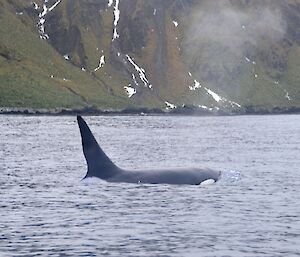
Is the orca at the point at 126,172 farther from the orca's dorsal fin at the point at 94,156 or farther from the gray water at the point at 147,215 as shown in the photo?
A: the gray water at the point at 147,215

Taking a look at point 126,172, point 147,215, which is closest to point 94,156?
point 126,172

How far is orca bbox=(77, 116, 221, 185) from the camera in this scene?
5275 cm

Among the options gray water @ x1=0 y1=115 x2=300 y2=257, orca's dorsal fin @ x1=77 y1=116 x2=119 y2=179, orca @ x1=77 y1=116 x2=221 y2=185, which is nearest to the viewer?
gray water @ x1=0 y1=115 x2=300 y2=257

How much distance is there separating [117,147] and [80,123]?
54048 millimetres

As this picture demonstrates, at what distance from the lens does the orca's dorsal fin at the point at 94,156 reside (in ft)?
172

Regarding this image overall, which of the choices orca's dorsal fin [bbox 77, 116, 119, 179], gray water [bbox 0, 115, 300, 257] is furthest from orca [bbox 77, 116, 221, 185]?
gray water [bbox 0, 115, 300, 257]

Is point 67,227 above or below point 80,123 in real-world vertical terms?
below

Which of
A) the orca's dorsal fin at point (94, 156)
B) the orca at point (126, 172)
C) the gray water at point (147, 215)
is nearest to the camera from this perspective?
the gray water at point (147, 215)

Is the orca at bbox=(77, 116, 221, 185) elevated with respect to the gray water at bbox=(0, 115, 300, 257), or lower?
elevated

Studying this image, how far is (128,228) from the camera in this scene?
37969 mm

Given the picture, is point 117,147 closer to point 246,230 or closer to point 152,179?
point 152,179

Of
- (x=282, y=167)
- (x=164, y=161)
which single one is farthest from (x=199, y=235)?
(x=164, y=161)

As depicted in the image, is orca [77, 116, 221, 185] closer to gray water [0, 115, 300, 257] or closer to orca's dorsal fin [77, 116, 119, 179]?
orca's dorsal fin [77, 116, 119, 179]

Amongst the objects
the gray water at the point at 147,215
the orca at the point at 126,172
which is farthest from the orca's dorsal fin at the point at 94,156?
the gray water at the point at 147,215
